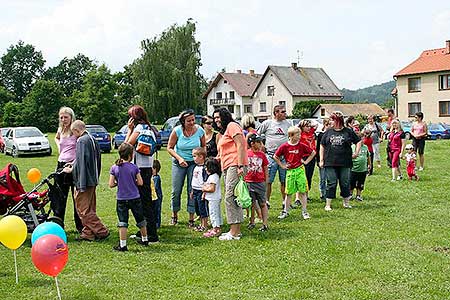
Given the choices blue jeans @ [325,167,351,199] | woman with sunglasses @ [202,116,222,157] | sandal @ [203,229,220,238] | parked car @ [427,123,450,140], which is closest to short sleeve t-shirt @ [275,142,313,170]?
blue jeans @ [325,167,351,199]

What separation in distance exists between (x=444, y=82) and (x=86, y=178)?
52.5 meters

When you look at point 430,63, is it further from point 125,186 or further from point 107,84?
point 125,186

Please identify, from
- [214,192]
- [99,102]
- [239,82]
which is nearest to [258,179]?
[214,192]

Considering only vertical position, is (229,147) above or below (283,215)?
above

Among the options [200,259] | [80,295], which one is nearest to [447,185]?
[200,259]

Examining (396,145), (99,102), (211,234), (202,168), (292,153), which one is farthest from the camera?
(99,102)

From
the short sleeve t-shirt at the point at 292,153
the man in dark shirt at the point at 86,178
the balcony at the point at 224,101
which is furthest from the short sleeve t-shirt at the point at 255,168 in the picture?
the balcony at the point at 224,101

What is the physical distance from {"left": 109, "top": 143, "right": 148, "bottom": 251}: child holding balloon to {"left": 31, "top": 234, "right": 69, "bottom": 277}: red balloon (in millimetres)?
2184

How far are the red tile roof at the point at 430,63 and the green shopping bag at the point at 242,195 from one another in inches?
2002

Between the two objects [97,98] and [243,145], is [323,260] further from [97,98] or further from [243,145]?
[97,98]

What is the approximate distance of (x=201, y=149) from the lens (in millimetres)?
8844

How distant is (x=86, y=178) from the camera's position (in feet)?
26.9

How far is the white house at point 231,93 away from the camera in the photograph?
3022 inches

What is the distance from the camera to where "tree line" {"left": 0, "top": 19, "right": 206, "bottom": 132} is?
188 feet
